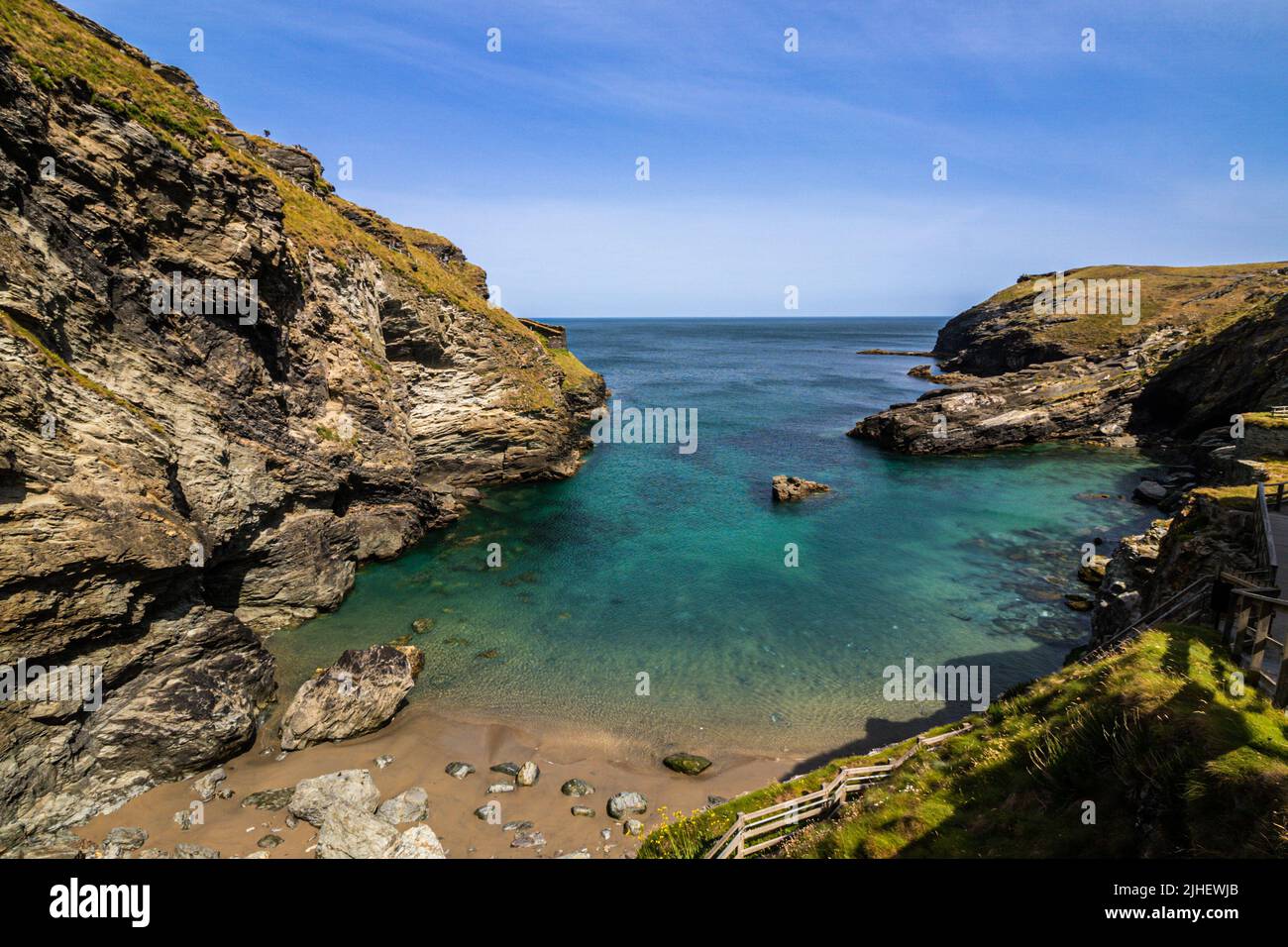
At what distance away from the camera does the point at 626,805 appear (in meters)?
20.7

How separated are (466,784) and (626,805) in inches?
248

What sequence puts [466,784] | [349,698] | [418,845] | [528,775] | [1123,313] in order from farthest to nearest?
[1123,313], [349,698], [528,775], [466,784], [418,845]

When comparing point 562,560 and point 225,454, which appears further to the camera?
point 562,560

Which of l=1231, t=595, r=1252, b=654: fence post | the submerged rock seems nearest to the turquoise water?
A: the submerged rock

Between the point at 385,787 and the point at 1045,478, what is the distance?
66.6 meters

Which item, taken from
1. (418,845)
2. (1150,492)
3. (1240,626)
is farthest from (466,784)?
(1150,492)

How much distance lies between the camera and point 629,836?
774 inches

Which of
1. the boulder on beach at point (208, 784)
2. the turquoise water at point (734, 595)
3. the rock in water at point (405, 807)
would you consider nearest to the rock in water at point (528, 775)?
the rock in water at point (405, 807)

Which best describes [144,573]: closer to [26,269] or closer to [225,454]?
[225,454]

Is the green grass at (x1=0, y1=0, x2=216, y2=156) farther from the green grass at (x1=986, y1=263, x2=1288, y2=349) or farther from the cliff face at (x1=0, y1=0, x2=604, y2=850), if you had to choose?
the green grass at (x1=986, y1=263, x2=1288, y2=349)

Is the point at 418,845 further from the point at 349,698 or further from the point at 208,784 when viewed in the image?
the point at 208,784

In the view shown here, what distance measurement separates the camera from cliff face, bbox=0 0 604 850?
19469mm

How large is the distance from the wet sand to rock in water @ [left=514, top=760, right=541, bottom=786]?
0.26 meters

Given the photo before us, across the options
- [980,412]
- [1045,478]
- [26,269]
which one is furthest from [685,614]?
[980,412]
